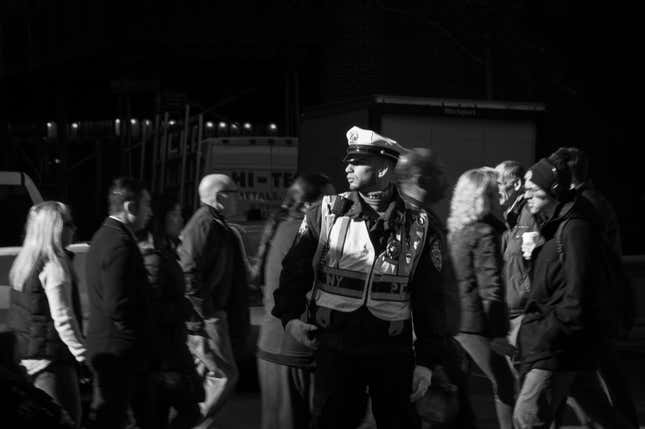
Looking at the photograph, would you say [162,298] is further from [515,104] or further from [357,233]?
[515,104]

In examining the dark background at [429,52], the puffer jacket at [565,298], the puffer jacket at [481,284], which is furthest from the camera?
the dark background at [429,52]

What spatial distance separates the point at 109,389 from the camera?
19.2ft

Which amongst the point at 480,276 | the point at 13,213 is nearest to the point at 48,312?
the point at 480,276

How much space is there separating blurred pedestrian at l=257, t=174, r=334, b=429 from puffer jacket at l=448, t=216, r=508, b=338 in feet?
3.63

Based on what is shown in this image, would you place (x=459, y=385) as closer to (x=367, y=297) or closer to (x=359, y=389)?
(x=359, y=389)

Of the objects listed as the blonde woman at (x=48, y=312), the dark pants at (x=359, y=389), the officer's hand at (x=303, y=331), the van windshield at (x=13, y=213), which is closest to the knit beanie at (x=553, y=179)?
the dark pants at (x=359, y=389)

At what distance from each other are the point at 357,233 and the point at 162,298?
1827 millimetres

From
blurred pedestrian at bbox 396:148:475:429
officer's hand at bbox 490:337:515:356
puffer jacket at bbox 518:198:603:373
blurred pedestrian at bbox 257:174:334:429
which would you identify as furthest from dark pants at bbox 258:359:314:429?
officer's hand at bbox 490:337:515:356

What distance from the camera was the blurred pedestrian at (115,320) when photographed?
18.9ft

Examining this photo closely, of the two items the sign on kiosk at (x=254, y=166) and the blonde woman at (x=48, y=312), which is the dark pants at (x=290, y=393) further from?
the sign on kiosk at (x=254, y=166)

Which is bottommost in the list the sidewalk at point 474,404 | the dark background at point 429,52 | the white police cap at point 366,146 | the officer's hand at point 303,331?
the sidewalk at point 474,404

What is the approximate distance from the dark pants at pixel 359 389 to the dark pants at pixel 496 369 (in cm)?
188

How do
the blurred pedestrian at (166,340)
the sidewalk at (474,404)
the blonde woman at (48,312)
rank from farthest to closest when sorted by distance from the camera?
1. the sidewalk at (474,404)
2. the blurred pedestrian at (166,340)
3. the blonde woman at (48,312)

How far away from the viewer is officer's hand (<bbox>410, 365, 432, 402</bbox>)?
476 centimetres
